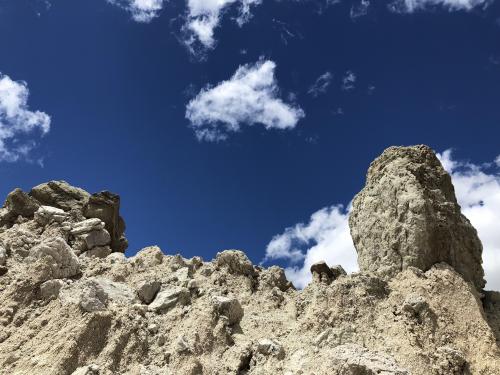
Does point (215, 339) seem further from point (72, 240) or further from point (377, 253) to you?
point (72, 240)

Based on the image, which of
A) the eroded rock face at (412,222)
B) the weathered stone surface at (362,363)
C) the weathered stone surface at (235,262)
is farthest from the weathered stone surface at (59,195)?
the weathered stone surface at (362,363)

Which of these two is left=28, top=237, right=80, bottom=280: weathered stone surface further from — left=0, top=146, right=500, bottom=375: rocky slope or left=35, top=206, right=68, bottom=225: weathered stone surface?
left=35, top=206, right=68, bottom=225: weathered stone surface

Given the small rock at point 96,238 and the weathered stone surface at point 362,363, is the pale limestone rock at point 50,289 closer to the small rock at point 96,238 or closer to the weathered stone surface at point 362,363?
the small rock at point 96,238

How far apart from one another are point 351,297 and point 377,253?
178 centimetres

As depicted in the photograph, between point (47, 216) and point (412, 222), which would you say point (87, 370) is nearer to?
point (47, 216)

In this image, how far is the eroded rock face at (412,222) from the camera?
11.5 m

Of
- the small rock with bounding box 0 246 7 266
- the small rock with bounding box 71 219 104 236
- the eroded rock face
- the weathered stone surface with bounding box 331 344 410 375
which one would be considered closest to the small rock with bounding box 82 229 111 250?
the small rock with bounding box 71 219 104 236

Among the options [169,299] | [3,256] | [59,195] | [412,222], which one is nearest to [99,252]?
[3,256]

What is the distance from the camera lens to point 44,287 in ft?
39.7

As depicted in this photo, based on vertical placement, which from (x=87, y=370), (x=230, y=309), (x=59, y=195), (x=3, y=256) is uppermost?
(x=59, y=195)

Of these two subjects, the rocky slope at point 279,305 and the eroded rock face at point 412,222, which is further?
the eroded rock face at point 412,222

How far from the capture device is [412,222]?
37.8 ft

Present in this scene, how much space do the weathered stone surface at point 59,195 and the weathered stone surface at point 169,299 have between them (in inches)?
243

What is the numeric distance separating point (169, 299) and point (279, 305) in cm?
271
